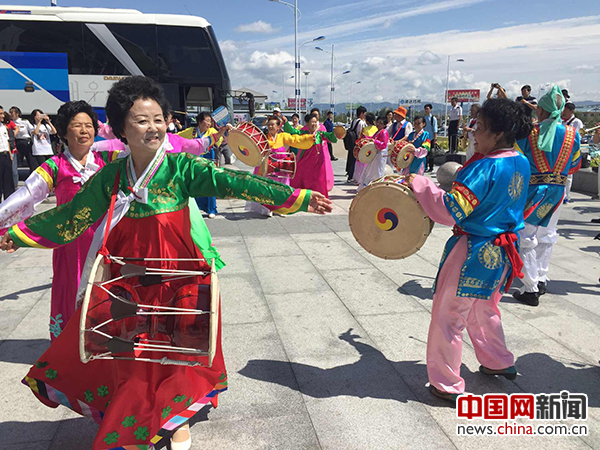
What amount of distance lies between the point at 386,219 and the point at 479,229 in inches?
20.4

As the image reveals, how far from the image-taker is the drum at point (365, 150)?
9.96 metres

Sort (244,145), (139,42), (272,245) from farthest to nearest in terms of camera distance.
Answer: (139,42) → (272,245) → (244,145)

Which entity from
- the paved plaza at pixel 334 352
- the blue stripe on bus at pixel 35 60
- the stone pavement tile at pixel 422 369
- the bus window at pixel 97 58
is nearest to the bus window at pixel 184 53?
the bus window at pixel 97 58

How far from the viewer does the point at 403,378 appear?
123 inches

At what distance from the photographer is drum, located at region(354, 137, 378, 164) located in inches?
392

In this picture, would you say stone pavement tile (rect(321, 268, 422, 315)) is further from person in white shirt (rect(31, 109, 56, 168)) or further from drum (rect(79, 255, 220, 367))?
person in white shirt (rect(31, 109, 56, 168))

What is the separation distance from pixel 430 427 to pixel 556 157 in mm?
2873

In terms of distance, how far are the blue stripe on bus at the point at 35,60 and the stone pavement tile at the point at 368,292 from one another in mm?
10984

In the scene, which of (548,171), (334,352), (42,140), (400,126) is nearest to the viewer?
(334,352)

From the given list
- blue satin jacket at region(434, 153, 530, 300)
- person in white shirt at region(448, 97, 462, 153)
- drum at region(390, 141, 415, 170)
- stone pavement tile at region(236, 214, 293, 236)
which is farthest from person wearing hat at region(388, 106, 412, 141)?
blue satin jacket at region(434, 153, 530, 300)

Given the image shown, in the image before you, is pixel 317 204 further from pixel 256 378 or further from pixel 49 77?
pixel 49 77

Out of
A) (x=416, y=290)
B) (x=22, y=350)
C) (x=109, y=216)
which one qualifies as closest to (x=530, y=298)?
(x=416, y=290)

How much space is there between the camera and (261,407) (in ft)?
9.20

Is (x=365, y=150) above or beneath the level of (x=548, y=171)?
beneath
